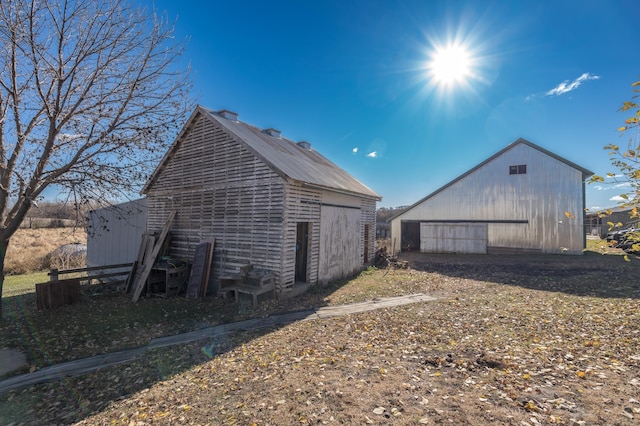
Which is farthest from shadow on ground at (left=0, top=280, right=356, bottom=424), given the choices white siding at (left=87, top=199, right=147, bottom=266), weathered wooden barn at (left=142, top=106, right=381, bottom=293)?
white siding at (left=87, top=199, right=147, bottom=266)

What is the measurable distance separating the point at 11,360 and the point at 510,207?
24.6 metres

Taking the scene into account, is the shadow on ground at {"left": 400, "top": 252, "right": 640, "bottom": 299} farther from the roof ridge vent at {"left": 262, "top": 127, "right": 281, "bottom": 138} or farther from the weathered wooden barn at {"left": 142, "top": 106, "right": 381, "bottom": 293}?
the roof ridge vent at {"left": 262, "top": 127, "right": 281, "bottom": 138}

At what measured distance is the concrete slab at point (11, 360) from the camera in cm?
556

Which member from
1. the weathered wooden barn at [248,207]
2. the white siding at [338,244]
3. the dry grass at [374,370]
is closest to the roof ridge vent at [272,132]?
the weathered wooden barn at [248,207]

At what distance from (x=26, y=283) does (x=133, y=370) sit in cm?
1480

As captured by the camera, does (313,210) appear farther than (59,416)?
Yes

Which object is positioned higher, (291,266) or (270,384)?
(291,266)

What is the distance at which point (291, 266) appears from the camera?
9.85 metres

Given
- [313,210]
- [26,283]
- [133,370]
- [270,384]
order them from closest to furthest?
[270,384] < [133,370] < [313,210] < [26,283]

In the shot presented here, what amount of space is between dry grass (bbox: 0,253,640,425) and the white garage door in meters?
12.7

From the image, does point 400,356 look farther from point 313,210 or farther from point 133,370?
point 313,210

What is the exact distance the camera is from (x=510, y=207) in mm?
20672

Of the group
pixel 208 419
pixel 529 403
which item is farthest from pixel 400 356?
pixel 208 419

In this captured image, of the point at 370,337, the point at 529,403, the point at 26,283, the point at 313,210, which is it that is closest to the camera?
the point at 529,403
